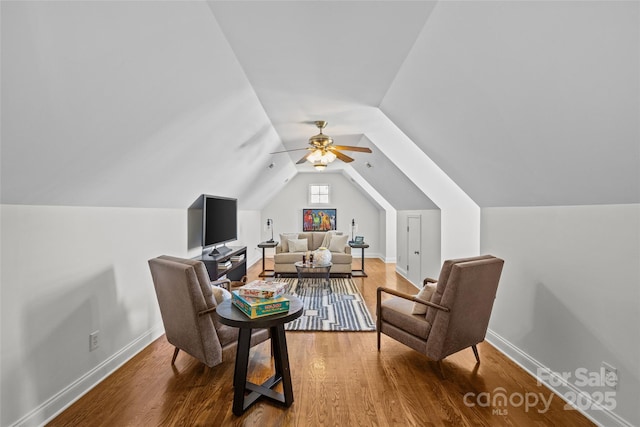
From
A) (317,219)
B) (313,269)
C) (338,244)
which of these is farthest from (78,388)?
(317,219)

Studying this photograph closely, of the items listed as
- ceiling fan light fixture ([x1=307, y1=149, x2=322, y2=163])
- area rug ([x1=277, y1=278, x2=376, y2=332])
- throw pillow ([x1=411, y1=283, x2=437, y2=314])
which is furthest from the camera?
ceiling fan light fixture ([x1=307, y1=149, x2=322, y2=163])

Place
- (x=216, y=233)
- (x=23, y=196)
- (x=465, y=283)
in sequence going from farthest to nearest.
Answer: (x=216, y=233)
(x=465, y=283)
(x=23, y=196)

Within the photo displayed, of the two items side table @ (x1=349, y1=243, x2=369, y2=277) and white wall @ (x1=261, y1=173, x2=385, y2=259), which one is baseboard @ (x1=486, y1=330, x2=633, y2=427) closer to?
side table @ (x1=349, y1=243, x2=369, y2=277)

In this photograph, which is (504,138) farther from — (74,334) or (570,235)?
(74,334)

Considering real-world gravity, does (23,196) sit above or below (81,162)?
below

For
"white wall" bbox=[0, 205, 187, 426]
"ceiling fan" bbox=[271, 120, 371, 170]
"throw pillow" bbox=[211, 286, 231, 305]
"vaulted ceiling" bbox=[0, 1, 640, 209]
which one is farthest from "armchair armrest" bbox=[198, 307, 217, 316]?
"ceiling fan" bbox=[271, 120, 371, 170]

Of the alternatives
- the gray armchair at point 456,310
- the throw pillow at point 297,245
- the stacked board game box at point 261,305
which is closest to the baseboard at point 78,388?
the stacked board game box at point 261,305

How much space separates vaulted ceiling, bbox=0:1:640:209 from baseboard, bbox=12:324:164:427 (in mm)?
1279

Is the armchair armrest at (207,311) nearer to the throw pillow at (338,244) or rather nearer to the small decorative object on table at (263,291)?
the small decorative object on table at (263,291)

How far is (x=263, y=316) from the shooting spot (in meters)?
2.20

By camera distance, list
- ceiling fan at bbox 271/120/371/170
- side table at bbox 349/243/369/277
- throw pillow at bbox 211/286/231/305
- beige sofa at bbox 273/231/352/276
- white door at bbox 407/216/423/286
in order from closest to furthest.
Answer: throw pillow at bbox 211/286/231/305, ceiling fan at bbox 271/120/371/170, white door at bbox 407/216/423/286, beige sofa at bbox 273/231/352/276, side table at bbox 349/243/369/277

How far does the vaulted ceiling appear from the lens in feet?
4.46

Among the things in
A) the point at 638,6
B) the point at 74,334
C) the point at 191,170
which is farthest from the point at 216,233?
the point at 638,6

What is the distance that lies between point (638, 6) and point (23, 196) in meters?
3.00
